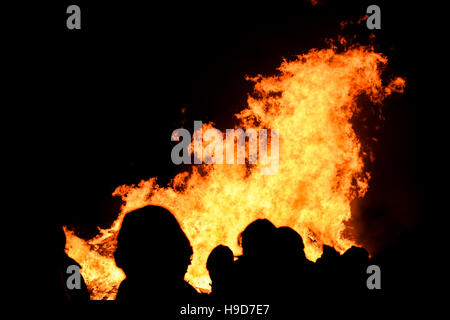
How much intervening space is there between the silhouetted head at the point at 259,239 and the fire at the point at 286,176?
4184mm

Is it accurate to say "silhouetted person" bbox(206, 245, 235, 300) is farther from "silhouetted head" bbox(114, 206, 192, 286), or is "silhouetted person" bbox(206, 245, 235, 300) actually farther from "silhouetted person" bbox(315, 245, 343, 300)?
"silhouetted head" bbox(114, 206, 192, 286)

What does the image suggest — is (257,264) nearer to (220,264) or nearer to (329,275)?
(220,264)

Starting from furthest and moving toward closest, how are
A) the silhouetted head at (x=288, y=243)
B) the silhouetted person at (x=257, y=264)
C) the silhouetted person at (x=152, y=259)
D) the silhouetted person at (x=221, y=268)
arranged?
1. the silhouetted person at (x=221, y=268)
2. the silhouetted head at (x=288, y=243)
3. the silhouetted person at (x=257, y=264)
4. the silhouetted person at (x=152, y=259)

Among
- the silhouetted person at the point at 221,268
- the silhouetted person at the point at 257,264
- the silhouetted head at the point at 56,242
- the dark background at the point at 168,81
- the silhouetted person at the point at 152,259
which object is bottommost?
the silhouetted person at the point at 221,268

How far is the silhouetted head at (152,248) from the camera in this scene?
4.72 ft

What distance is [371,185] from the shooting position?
9.04 metres

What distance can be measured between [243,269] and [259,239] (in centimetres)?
45

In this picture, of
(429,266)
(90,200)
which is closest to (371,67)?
(429,266)

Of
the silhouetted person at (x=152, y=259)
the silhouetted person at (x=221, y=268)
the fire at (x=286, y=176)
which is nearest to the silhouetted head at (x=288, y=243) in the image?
the silhouetted person at (x=221, y=268)

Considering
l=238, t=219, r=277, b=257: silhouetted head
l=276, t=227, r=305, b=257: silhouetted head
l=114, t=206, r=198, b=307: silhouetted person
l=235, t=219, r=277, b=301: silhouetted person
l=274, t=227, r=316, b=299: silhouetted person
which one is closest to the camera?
l=114, t=206, r=198, b=307: silhouetted person

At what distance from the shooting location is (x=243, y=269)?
119 inches

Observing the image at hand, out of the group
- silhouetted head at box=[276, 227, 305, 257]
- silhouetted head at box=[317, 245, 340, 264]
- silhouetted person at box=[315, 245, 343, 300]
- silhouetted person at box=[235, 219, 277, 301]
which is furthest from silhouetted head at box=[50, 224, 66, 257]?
silhouetted head at box=[317, 245, 340, 264]

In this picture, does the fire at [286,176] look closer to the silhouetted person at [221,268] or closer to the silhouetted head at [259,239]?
the silhouetted person at [221,268]

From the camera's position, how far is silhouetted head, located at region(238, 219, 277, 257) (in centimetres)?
319
